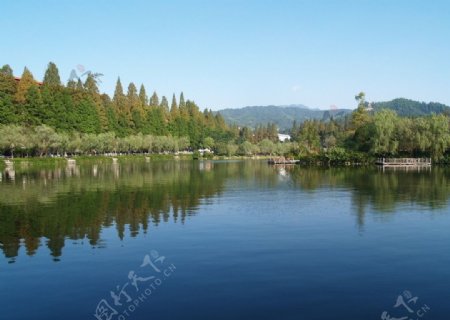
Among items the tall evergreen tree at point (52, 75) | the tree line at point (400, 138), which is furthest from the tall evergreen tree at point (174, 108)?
the tree line at point (400, 138)

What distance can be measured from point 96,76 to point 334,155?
65648 mm

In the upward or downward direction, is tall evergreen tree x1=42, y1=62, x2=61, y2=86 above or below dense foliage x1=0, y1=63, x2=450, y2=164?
above

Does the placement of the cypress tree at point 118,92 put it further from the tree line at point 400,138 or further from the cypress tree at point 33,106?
the tree line at point 400,138

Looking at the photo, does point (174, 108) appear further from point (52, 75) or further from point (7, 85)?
point (7, 85)

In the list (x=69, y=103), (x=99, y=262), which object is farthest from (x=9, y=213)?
(x=69, y=103)

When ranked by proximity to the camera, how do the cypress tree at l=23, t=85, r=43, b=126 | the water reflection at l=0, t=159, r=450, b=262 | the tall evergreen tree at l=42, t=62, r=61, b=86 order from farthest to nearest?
1. the tall evergreen tree at l=42, t=62, r=61, b=86
2. the cypress tree at l=23, t=85, r=43, b=126
3. the water reflection at l=0, t=159, r=450, b=262

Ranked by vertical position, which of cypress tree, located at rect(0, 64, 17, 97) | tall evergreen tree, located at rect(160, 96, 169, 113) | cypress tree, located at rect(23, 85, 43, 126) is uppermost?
tall evergreen tree, located at rect(160, 96, 169, 113)

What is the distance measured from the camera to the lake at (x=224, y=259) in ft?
40.0

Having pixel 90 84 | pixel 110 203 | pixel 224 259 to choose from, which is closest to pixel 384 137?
pixel 110 203

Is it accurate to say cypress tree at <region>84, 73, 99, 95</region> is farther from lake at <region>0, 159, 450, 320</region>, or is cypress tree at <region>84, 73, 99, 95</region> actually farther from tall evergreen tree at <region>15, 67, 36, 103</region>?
lake at <region>0, 159, 450, 320</region>

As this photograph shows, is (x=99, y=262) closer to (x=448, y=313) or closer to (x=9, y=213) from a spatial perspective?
(x=448, y=313)

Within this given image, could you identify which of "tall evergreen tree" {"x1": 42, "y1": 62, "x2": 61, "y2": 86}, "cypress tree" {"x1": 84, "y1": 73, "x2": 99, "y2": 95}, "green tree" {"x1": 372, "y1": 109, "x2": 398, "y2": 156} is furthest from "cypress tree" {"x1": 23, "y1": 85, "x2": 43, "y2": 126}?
"green tree" {"x1": 372, "y1": 109, "x2": 398, "y2": 156}

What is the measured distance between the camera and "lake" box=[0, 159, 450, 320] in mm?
12180

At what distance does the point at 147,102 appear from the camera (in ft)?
447
